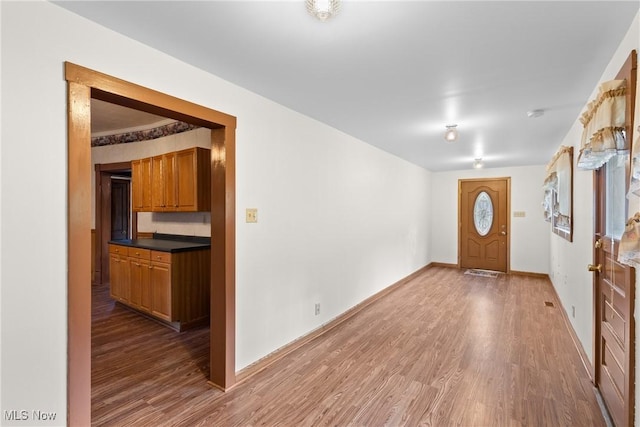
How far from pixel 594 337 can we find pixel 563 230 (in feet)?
6.02

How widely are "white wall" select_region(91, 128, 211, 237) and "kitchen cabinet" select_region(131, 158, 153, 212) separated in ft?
0.80

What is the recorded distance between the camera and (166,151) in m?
4.32

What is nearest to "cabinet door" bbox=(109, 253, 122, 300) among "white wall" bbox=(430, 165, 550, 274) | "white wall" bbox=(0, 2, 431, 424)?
"white wall" bbox=(0, 2, 431, 424)

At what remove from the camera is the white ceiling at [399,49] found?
1503mm

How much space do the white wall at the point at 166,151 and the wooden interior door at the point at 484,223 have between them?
5.67 metres

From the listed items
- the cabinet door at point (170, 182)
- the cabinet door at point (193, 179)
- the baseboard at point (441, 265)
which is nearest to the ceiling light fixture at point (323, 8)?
the cabinet door at point (193, 179)

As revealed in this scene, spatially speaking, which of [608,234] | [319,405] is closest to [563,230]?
[608,234]

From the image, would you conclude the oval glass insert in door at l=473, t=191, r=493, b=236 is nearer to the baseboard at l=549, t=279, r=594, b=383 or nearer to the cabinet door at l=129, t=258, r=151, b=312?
the baseboard at l=549, t=279, r=594, b=383

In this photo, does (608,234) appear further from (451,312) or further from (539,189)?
(539,189)

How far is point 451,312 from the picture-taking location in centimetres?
411

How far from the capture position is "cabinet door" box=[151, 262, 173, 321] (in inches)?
134

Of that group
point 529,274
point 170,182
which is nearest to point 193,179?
point 170,182

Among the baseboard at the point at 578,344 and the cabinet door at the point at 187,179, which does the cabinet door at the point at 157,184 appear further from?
the baseboard at the point at 578,344

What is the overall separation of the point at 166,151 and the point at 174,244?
1.37m
